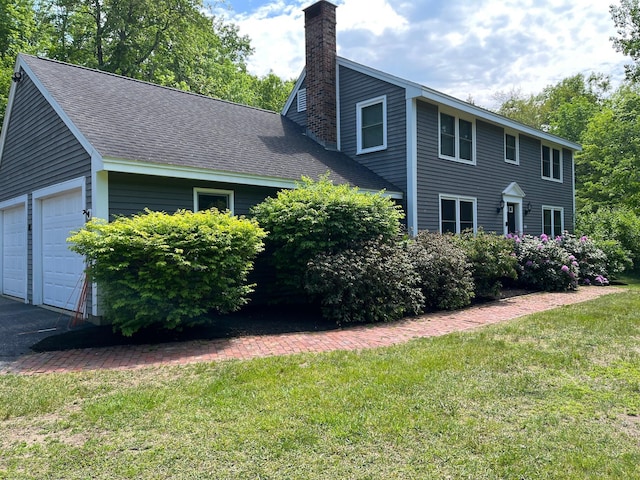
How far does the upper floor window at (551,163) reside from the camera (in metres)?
17.3

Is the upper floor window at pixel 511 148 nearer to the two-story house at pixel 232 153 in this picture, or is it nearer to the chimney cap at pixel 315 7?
the two-story house at pixel 232 153

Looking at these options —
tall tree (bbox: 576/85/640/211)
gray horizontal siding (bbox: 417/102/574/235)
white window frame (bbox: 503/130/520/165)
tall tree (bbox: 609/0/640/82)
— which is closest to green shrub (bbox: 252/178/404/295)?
gray horizontal siding (bbox: 417/102/574/235)

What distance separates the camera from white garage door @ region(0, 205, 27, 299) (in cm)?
1048

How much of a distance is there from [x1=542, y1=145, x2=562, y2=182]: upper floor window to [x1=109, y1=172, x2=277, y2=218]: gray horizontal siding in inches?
518

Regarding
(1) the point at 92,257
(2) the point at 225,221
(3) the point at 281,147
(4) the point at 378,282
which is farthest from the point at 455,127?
(1) the point at 92,257

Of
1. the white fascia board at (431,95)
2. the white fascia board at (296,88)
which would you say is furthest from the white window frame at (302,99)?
the white fascia board at (431,95)

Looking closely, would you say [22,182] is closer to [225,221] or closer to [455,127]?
[225,221]

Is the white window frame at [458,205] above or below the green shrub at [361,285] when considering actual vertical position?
above

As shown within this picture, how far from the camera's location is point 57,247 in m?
8.95

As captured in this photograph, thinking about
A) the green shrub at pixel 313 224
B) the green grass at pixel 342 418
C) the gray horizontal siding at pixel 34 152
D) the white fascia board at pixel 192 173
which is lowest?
the green grass at pixel 342 418

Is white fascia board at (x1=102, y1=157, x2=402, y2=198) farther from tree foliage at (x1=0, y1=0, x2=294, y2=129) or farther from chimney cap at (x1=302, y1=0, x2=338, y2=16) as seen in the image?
tree foliage at (x1=0, y1=0, x2=294, y2=129)

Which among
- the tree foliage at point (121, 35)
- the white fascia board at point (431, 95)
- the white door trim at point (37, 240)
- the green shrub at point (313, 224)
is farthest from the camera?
the tree foliage at point (121, 35)

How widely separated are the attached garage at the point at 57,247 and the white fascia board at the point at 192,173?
3.81 feet

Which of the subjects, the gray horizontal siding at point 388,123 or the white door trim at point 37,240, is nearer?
the white door trim at point 37,240
